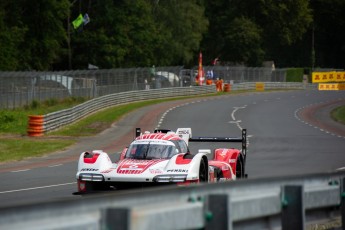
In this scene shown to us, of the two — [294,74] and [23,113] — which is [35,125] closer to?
[23,113]

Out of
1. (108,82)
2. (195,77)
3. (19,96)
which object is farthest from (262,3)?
(19,96)

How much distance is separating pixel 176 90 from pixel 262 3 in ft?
160

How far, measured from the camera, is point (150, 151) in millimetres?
17875

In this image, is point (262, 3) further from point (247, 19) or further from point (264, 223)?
point (264, 223)

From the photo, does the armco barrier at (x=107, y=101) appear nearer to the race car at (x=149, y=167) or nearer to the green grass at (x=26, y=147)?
the green grass at (x=26, y=147)

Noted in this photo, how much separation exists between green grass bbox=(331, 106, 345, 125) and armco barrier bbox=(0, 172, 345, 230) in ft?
149

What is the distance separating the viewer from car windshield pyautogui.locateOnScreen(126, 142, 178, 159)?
1775 cm

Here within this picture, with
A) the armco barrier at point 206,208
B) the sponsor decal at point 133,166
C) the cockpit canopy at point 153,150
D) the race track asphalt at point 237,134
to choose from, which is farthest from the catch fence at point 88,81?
the armco barrier at point 206,208

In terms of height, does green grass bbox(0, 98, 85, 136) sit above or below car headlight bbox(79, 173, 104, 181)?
below

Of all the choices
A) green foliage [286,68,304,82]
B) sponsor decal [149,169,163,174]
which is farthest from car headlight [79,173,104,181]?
green foliage [286,68,304,82]

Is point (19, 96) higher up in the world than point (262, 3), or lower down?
lower down

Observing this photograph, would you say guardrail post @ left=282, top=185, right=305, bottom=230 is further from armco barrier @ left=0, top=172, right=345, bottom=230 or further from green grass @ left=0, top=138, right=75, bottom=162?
green grass @ left=0, top=138, right=75, bottom=162

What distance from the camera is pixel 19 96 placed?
5128 centimetres

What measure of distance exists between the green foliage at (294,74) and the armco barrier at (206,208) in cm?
9939
